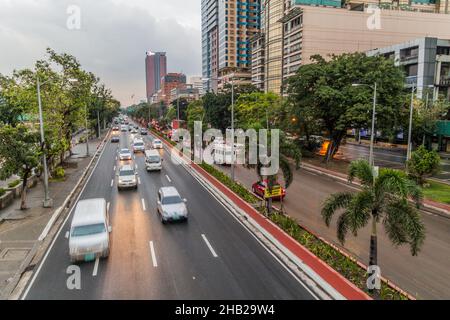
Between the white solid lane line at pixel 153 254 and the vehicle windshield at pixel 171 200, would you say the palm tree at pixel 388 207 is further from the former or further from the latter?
the vehicle windshield at pixel 171 200

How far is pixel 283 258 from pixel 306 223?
5.36 metres

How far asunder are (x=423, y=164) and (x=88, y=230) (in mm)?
24680

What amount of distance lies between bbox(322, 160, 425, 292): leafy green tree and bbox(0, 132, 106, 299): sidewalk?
12995mm

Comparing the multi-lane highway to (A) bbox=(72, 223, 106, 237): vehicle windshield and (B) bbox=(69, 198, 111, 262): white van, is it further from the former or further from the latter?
(A) bbox=(72, 223, 106, 237): vehicle windshield

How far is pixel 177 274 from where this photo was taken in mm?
13398

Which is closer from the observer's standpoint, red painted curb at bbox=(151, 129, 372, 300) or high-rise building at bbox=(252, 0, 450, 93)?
red painted curb at bbox=(151, 129, 372, 300)

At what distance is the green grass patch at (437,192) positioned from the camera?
→ 24930mm

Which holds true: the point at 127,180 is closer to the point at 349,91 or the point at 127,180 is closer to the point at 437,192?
the point at 349,91

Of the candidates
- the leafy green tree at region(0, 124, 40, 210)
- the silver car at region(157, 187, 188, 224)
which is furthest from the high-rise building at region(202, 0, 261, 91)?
the silver car at region(157, 187, 188, 224)

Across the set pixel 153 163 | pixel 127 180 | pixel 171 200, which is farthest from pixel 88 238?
pixel 153 163

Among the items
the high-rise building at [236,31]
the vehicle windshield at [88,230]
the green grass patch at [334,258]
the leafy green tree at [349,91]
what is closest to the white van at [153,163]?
the leafy green tree at [349,91]

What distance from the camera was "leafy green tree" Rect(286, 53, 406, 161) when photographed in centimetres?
3456

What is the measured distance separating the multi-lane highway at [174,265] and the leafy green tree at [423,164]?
16.3 meters
